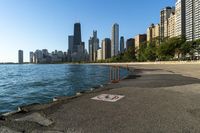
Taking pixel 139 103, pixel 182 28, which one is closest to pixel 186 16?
pixel 182 28

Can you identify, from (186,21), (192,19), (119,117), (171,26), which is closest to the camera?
(119,117)

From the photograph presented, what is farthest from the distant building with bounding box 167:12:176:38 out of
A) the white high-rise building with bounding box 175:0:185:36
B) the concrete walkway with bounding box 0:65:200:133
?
the concrete walkway with bounding box 0:65:200:133

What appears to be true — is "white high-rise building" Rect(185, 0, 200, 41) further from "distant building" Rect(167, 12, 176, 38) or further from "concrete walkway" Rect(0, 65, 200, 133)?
"concrete walkway" Rect(0, 65, 200, 133)

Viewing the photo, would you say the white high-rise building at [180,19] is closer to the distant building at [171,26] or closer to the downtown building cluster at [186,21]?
the downtown building cluster at [186,21]

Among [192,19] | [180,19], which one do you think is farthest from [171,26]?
[192,19]

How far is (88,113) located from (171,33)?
625ft

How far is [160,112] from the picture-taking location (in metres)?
8.62

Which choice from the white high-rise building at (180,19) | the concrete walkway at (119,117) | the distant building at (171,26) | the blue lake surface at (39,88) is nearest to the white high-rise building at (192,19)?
the white high-rise building at (180,19)

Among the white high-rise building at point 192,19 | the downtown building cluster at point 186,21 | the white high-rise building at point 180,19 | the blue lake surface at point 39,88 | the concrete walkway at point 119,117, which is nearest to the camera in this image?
the concrete walkway at point 119,117

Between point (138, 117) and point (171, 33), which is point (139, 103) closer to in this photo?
point (138, 117)

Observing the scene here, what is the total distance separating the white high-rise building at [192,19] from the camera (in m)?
160

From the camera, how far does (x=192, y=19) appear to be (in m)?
166

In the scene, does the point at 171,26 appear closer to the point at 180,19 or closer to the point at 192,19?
the point at 180,19

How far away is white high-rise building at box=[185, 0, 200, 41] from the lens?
525ft
